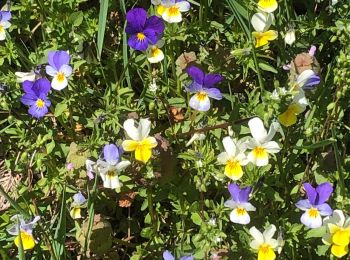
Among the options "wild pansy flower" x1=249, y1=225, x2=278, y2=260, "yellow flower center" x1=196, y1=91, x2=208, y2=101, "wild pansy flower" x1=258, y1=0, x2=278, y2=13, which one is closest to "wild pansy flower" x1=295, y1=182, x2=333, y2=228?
"wild pansy flower" x1=249, y1=225, x2=278, y2=260

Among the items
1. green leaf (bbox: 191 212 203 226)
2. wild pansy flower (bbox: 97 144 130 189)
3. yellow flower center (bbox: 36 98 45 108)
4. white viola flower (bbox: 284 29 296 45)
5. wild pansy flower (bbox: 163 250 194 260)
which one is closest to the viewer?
wild pansy flower (bbox: 163 250 194 260)

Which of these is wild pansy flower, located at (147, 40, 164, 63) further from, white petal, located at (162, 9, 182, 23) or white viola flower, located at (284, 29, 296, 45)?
white viola flower, located at (284, 29, 296, 45)

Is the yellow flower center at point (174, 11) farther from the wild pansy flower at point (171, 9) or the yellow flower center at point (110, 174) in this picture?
the yellow flower center at point (110, 174)

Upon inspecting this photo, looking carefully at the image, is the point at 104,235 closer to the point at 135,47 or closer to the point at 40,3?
the point at 135,47

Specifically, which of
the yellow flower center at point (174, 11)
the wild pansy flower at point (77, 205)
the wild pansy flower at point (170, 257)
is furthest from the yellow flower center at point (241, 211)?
the yellow flower center at point (174, 11)

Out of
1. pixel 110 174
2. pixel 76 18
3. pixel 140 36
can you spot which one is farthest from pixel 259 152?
pixel 76 18
